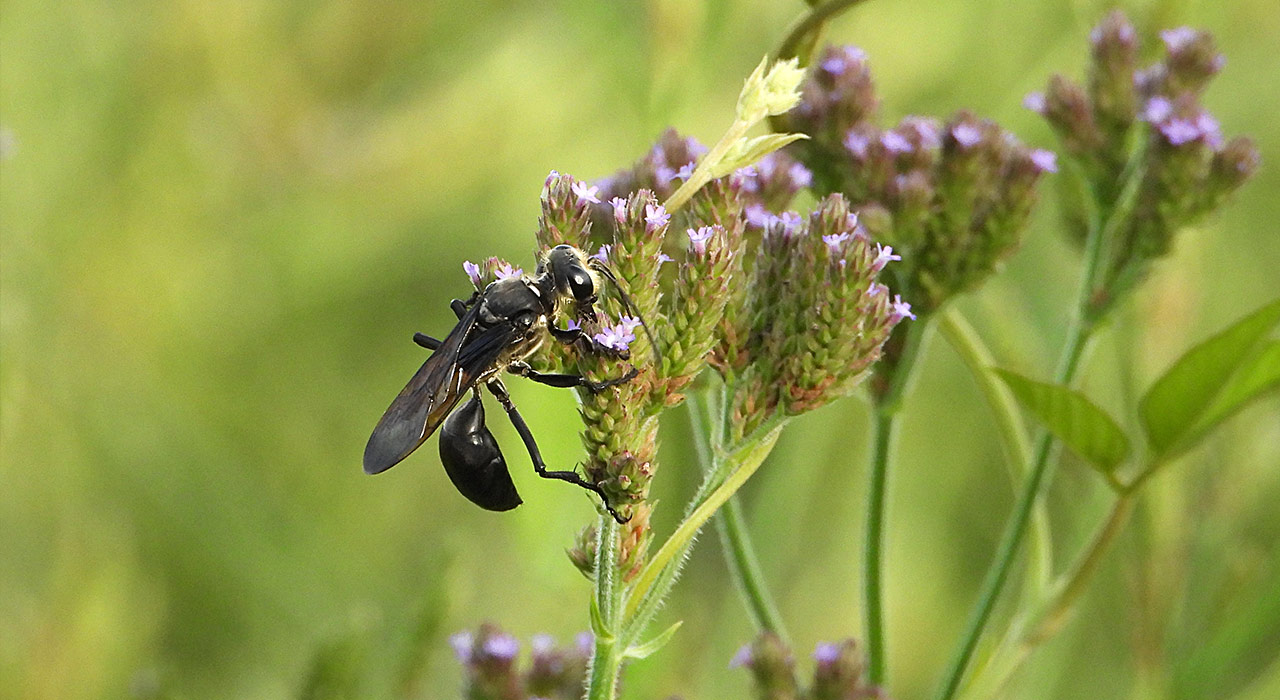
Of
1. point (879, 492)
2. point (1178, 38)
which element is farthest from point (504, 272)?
point (1178, 38)

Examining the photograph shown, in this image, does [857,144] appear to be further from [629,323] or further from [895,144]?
[629,323]

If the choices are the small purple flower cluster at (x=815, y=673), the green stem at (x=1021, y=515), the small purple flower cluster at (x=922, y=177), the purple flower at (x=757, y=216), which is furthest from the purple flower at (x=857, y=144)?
the small purple flower cluster at (x=815, y=673)

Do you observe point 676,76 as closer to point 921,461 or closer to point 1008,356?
point 1008,356

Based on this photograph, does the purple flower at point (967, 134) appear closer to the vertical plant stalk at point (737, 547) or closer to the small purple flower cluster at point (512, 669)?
the vertical plant stalk at point (737, 547)

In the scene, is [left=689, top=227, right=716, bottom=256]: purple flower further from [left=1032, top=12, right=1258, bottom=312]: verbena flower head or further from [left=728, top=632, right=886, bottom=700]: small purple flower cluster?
[left=1032, top=12, right=1258, bottom=312]: verbena flower head

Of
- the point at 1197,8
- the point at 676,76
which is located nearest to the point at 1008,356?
the point at 676,76

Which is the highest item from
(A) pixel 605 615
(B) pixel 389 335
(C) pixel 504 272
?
(B) pixel 389 335
